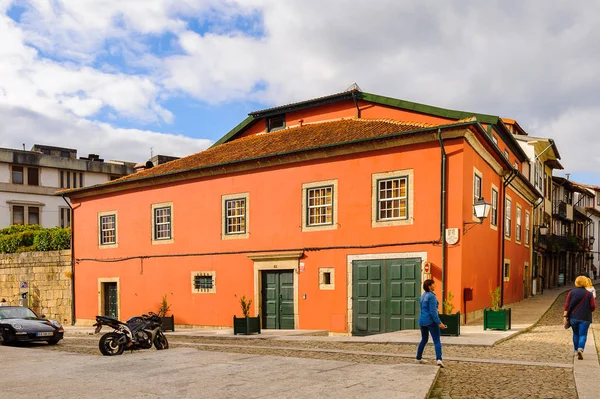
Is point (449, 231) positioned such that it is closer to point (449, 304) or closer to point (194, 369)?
point (449, 304)

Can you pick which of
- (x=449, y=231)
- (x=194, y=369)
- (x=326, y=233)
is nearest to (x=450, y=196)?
(x=449, y=231)

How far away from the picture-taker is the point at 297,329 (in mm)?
19578

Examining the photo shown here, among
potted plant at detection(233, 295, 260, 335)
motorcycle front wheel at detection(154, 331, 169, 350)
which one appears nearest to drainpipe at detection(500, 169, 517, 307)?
potted plant at detection(233, 295, 260, 335)

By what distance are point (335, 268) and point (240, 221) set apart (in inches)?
183

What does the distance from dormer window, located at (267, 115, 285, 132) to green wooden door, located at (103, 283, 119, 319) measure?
9.98 metres

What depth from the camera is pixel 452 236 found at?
16.4 meters

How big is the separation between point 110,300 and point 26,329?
1033 centimetres

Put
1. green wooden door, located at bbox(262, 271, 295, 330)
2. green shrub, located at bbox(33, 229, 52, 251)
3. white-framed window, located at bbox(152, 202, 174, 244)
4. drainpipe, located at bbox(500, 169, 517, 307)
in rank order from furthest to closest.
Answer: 1. green shrub, located at bbox(33, 229, 52, 251)
2. white-framed window, located at bbox(152, 202, 174, 244)
3. drainpipe, located at bbox(500, 169, 517, 307)
4. green wooden door, located at bbox(262, 271, 295, 330)

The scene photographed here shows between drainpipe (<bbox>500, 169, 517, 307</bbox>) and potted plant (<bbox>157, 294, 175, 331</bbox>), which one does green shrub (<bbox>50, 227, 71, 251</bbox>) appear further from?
drainpipe (<bbox>500, 169, 517, 307</bbox>)

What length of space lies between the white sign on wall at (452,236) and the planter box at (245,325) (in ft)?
21.5

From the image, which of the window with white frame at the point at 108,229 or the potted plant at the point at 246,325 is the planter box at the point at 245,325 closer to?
the potted plant at the point at 246,325

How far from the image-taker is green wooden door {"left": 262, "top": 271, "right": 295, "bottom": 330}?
787 inches

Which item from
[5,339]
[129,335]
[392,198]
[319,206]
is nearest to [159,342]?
[129,335]

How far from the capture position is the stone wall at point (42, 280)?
28297 mm
